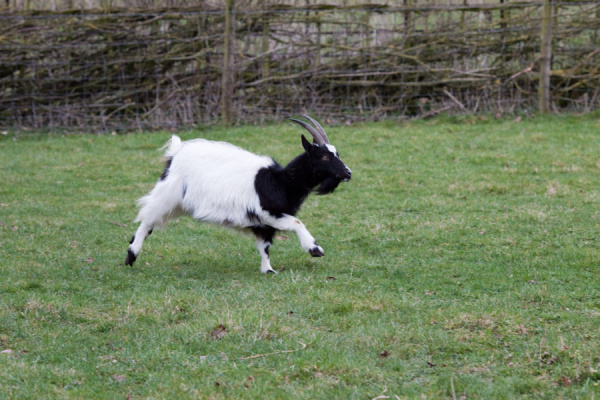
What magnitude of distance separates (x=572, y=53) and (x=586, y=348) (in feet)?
36.4

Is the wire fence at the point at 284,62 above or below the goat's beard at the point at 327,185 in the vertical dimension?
above

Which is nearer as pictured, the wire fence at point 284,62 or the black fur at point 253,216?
the black fur at point 253,216

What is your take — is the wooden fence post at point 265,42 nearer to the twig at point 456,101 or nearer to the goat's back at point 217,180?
the twig at point 456,101

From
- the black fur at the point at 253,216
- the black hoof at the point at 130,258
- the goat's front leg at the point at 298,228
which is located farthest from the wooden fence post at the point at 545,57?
the black hoof at the point at 130,258

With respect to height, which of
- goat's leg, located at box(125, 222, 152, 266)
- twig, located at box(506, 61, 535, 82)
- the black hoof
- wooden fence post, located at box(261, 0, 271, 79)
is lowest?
the black hoof

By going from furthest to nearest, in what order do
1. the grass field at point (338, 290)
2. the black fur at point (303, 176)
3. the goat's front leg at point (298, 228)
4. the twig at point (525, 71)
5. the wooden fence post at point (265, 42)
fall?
the wooden fence post at point (265, 42) → the twig at point (525, 71) → the black fur at point (303, 176) → the goat's front leg at point (298, 228) → the grass field at point (338, 290)

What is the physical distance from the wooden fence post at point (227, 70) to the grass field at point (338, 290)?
10.0 ft

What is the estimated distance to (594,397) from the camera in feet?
12.6

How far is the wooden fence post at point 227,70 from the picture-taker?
14.4 m

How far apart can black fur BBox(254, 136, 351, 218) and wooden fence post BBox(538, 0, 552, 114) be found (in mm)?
8178

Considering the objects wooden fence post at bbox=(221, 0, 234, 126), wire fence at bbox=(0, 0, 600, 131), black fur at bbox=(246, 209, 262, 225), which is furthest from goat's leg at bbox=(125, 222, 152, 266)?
wire fence at bbox=(0, 0, 600, 131)

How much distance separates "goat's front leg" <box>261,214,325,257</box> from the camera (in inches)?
263

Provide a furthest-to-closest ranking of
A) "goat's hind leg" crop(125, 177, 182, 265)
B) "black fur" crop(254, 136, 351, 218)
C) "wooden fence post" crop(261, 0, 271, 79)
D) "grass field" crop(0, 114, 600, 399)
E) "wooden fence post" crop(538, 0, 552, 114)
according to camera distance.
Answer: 1. "wooden fence post" crop(261, 0, 271, 79)
2. "wooden fence post" crop(538, 0, 552, 114)
3. "goat's hind leg" crop(125, 177, 182, 265)
4. "black fur" crop(254, 136, 351, 218)
5. "grass field" crop(0, 114, 600, 399)

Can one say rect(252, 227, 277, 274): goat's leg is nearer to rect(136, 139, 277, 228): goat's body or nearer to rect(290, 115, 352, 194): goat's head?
rect(136, 139, 277, 228): goat's body
